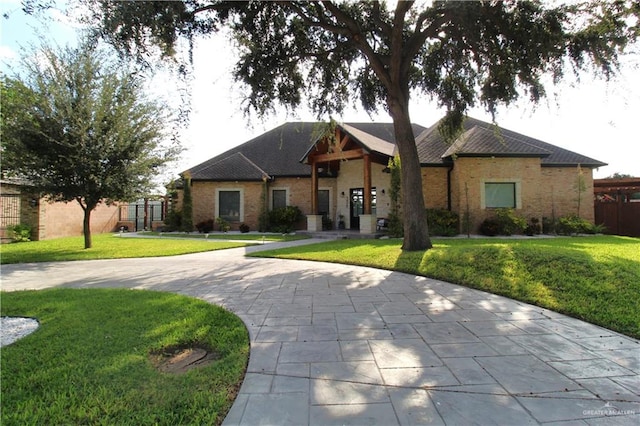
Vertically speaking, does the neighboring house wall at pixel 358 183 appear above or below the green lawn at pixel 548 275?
above

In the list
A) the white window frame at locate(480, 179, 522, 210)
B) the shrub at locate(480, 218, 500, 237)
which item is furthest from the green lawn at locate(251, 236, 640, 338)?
the white window frame at locate(480, 179, 522, 210)

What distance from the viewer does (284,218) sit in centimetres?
1831

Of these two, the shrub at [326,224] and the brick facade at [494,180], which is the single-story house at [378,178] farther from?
the shrub at [326,224]

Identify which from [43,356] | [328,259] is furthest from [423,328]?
[328,259]

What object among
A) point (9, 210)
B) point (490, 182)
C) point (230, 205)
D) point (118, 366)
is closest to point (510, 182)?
point (490, 182)


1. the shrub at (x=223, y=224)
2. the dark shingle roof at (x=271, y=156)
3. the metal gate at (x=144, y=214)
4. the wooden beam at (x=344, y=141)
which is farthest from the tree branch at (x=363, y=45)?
the metal gate at (x=144, y=214)

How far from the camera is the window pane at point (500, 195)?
1533 cm

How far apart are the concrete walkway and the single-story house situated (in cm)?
971

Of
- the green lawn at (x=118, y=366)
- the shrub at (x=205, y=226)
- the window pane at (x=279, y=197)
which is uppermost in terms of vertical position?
the window pane at (x=279, y=197)

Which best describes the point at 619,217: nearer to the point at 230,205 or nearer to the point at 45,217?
the point at 230,205

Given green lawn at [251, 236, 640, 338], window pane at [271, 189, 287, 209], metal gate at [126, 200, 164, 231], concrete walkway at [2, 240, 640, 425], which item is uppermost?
window pane at [271, 189, 287, 209]

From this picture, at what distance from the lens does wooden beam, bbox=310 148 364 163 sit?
50.4 feet

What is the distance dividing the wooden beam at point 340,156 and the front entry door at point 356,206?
3.13 metres

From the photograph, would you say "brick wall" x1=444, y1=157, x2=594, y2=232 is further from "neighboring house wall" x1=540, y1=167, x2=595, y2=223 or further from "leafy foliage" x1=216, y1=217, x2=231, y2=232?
"leafy foliage" x1=216, y1=217, x2=231, y2=232
